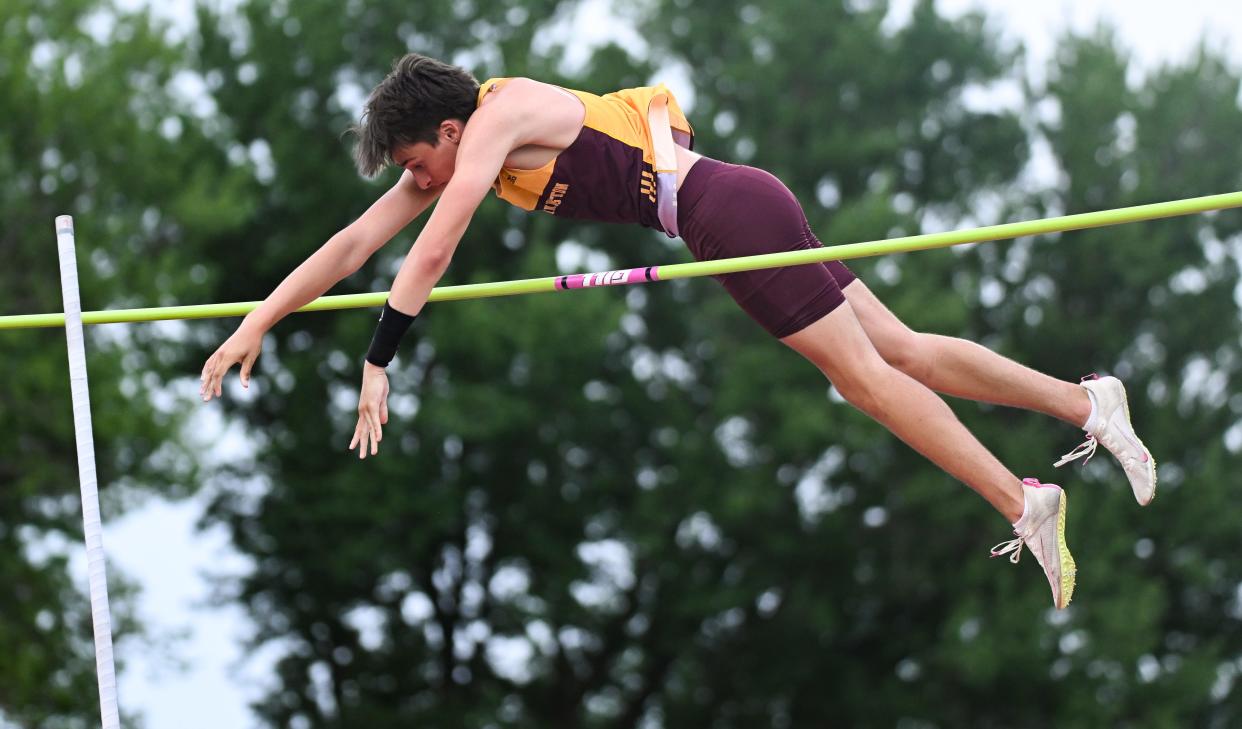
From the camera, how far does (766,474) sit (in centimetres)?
1448

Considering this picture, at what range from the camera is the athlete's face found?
11.1 feet

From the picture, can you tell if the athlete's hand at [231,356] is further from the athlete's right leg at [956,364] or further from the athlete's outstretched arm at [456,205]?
the athlete's right leg at [956,364]

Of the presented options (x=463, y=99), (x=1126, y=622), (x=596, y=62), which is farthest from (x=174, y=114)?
(x=463, y=99)

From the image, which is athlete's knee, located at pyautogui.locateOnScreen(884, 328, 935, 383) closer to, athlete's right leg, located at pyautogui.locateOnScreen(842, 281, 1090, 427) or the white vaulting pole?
athlete's right leg, located at pyautogui.locateOnScreen(842, 281, 1090, 427)

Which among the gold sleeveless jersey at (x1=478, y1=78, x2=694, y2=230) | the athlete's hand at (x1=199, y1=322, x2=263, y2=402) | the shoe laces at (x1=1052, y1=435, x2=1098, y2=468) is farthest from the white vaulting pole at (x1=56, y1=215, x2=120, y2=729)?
the shoe laces at (x1=1052, y1=435, x2=1098, y2=468)

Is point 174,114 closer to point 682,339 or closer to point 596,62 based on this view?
point 596,62

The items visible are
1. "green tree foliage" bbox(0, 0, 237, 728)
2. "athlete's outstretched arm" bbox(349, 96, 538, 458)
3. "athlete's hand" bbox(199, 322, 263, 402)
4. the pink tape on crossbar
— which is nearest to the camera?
"athlete's outstretched arm" bbox(349, 96, 538, 458)

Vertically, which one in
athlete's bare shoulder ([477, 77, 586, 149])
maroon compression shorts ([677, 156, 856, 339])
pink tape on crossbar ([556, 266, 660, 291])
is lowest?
pink tape on crossbar ([556, 266, 660, 291])

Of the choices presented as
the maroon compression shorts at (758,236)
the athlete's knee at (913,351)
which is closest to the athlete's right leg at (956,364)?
the athlete's knee at (913,351)

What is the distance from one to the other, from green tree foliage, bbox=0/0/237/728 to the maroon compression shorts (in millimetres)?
9278

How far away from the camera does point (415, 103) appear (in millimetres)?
3355

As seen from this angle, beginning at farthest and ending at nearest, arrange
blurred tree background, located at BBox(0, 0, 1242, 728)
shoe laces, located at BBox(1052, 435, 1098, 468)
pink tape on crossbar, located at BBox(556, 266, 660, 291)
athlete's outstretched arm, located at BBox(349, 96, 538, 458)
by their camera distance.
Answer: blurred tree background, located at BBox(0, 0, 1242, 728) → shoe laces, located at BBox(1052, 435, 1098, 468) → pink tape on crossbar, located at BBox(556, 266, 660, 291) → athlete's outstretched arm, located at BBox(349, 96, 538, 458)

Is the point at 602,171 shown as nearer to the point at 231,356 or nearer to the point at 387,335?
the point at 387,335

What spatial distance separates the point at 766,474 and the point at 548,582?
2099 mm
